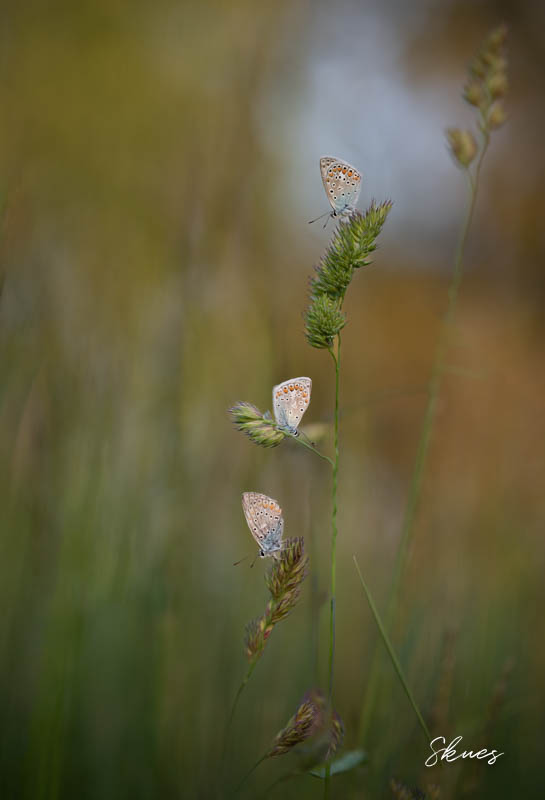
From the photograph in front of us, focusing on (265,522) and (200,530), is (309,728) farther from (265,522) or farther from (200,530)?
(200,530)

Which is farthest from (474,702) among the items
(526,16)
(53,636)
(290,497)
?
(526,16)

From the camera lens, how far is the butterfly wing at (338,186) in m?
0.82

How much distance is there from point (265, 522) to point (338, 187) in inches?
17.9

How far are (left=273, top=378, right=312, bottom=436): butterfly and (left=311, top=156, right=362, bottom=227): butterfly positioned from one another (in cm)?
26

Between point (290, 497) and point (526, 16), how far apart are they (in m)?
7.96

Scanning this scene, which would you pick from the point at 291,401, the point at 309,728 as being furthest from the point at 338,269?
the point at 309,728

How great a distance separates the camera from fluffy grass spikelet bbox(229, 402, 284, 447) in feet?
2.16

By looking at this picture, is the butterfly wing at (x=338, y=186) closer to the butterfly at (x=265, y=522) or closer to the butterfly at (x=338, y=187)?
the butterfly at (x=338, y=187)

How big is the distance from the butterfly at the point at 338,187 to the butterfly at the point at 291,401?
26cm

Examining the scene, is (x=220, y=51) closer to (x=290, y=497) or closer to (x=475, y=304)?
(x=475, y=304)

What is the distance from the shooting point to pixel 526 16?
714 cm

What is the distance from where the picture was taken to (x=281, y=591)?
24.5 inches

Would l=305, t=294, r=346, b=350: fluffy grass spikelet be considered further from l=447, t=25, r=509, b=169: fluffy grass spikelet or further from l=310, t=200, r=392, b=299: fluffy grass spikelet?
l=447, t=25, r=509, b=169: fluffy grass spikelet

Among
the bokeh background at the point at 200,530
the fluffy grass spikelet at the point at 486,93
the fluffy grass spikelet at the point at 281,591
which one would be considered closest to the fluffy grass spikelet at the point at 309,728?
the fluffy grass spikelet at the point at 281,591
